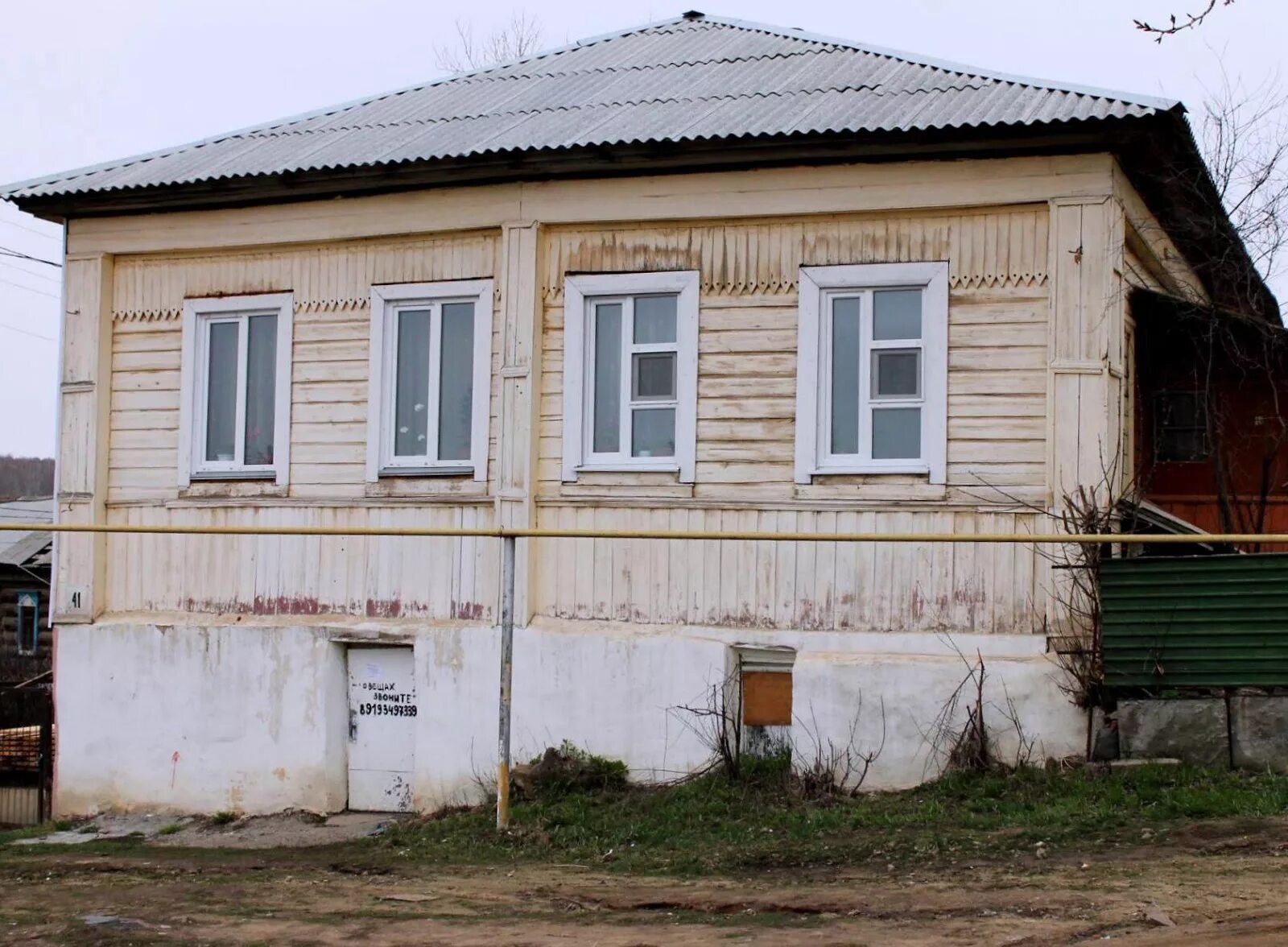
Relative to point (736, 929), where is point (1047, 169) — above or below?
above

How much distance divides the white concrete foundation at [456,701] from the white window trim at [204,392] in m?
1.26

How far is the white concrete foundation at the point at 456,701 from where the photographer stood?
11.0 meters

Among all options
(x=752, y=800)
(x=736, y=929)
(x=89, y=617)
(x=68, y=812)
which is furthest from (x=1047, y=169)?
(x=68, y=812)

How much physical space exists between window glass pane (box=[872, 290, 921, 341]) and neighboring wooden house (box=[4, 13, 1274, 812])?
2cm

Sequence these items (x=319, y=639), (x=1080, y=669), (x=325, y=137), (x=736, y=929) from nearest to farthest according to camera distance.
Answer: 1. (x=736, y=929)
2. (x=1080, y=669)
3. (x=319, y=639)
4. (x=325, y=137)

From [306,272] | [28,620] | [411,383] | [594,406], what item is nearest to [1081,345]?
[594,406]

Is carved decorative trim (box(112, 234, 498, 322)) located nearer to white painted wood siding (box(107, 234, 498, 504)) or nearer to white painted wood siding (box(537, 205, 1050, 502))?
white painted wood siding (box(107, 234, 498, 504))

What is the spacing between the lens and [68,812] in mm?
13273

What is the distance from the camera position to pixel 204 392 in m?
13.4

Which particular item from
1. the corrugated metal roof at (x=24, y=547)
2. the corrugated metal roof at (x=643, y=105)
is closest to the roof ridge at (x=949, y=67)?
the corrugated metal roof at (x=643, y=105)

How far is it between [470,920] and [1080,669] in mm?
4679

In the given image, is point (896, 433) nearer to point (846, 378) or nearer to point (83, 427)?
point (846, 378)

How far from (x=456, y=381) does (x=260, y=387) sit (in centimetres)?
180

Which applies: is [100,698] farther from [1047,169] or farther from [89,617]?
[1047,169]
